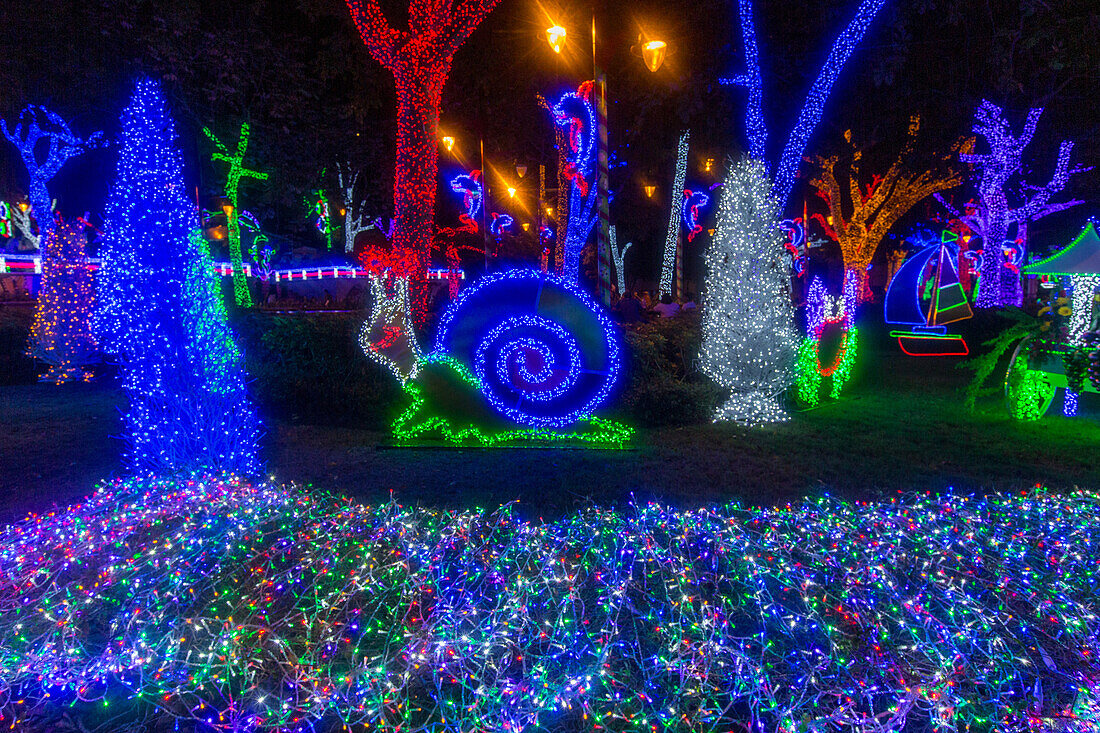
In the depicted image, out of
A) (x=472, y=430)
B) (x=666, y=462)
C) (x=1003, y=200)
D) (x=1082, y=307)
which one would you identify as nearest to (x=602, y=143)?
(x=472, y=430)

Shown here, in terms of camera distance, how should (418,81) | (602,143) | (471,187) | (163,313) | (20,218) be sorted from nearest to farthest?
1. (163,313)
2. (602,143)
3. (418,81)
4. (471,187)
5. (20,218)

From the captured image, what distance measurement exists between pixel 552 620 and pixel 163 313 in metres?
4.37

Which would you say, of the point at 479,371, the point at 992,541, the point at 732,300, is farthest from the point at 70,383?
the point at 992,541

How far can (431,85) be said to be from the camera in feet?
33.7

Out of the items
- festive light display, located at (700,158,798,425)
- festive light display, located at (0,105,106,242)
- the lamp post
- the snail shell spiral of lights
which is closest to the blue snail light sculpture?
the snail shell spiral of lights

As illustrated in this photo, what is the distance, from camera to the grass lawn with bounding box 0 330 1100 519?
5781mm

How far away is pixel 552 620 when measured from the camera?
345 centimetres

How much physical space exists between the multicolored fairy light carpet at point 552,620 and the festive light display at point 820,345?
5393 mm

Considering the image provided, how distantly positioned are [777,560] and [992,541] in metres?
1.38

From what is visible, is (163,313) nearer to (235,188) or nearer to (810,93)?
(810,93)

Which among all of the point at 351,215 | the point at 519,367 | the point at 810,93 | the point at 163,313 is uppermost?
the point at 810,93

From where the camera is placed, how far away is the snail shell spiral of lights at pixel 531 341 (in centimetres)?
715

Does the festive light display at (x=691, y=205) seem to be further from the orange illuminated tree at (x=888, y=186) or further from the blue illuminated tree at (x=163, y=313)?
the blue illuminated tree at (x=163, y=313)

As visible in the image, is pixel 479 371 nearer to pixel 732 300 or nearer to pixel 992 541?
pixel 732 300
